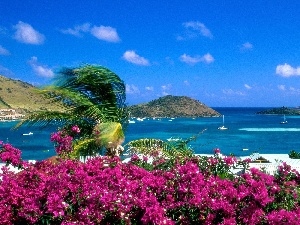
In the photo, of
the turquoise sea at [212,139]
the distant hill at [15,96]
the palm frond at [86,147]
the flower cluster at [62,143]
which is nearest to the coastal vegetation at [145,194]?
the flower cluster at [62,143]

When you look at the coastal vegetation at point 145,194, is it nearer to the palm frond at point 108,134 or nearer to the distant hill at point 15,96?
the palm frond at point 108,134

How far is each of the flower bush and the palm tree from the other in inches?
167

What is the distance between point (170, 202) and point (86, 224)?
0.83 meters

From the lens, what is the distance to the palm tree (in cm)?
923

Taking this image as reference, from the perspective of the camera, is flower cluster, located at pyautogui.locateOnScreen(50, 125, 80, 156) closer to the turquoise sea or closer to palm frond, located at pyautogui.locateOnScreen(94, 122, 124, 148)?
palm frond, located at pyautogui.locateOnScreen(94, 122, 124, 148)

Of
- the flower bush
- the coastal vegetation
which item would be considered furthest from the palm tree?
the flower bush

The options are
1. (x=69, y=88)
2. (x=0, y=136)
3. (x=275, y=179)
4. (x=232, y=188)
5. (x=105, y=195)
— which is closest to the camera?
(x=105, y=195)

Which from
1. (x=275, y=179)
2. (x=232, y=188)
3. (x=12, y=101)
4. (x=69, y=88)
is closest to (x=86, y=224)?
(x=232, y=188)

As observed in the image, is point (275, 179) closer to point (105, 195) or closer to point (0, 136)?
point (105, 195)

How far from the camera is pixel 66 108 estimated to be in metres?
10.1

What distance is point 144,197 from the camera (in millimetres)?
4207

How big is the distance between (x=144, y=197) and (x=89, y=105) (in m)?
5.84

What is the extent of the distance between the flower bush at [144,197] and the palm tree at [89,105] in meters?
4.25

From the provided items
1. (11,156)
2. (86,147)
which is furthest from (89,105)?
(11,156)
